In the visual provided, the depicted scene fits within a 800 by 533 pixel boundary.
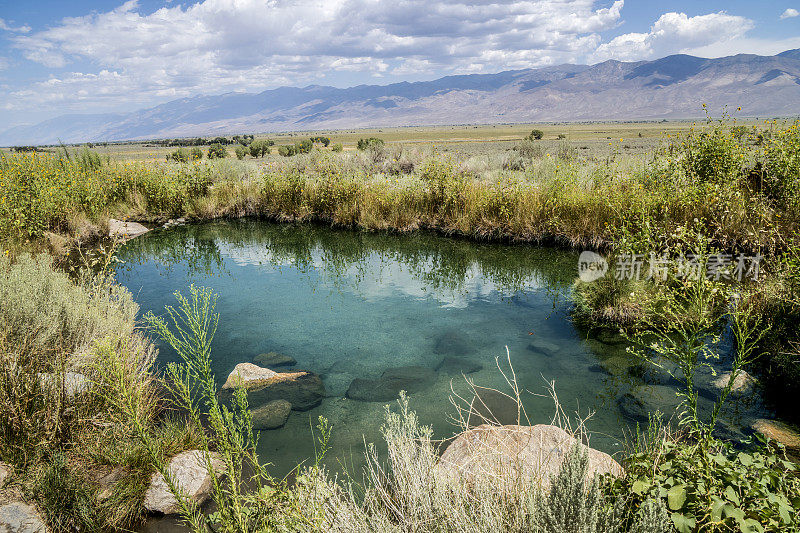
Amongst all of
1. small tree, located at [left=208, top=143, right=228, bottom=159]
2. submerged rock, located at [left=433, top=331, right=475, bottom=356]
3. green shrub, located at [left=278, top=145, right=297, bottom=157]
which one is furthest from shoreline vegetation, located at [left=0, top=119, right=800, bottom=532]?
green shrub, located at [left=278, top=145, right=297, bottom=157]

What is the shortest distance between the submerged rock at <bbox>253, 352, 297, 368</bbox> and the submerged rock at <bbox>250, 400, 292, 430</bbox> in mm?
1050

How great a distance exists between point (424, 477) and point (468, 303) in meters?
5.71

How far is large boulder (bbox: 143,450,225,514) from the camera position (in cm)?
367

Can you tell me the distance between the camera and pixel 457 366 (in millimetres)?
6031

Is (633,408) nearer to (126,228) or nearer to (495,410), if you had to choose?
(495,410)

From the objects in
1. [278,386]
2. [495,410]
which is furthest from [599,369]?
[278,386]

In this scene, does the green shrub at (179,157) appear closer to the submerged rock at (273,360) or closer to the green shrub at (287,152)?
the green shrub at (287,152)

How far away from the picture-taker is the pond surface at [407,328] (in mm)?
4965

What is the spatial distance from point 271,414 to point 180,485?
1.41 metres

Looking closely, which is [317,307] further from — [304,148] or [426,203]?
[304,148]

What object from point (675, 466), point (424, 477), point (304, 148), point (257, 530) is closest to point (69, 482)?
point (257, 530)

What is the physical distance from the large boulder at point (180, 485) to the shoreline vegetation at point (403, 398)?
0.28ft

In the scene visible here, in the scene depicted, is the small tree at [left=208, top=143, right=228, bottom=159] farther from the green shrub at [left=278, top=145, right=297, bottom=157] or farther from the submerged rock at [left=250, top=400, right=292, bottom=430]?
the submerged rock at [left=250, top=400, right=292, bottom=430]

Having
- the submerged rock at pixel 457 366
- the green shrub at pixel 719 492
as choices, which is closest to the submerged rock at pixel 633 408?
the submerged rock at pixel 457 366
